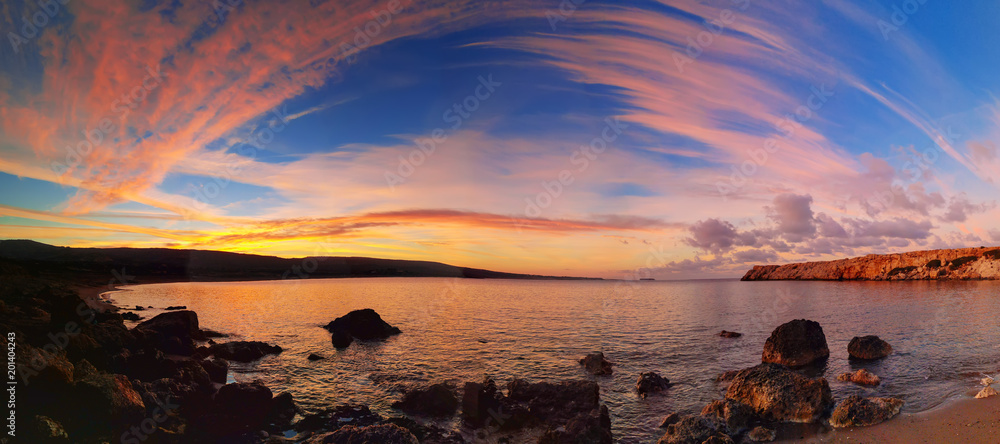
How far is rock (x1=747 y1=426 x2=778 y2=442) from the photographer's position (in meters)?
14.5

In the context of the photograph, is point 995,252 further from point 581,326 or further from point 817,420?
point 817,420

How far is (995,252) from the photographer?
145 m

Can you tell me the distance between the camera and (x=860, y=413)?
591 inches

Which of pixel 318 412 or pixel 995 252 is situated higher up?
pixel 995 252

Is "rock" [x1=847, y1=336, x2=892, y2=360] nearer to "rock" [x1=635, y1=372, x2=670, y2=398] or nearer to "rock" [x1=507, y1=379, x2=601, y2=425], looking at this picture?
"rock" [x1=635, y1=372, x2=670, y2=398]

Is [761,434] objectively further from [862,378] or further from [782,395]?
[862,378]

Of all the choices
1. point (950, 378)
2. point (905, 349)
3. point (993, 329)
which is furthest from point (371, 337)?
point (993, 329)

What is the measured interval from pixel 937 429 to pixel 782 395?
171 inches

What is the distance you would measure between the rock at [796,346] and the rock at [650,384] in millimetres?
10544

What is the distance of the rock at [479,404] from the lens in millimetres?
17500

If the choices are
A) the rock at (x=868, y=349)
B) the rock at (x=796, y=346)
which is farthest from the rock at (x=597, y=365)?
the rock at (x=868, y=349)

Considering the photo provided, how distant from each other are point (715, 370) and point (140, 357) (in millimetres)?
32415

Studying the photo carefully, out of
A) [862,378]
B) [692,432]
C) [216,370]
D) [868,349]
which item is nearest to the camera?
[692,432]

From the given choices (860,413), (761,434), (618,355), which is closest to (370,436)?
(761,434)
